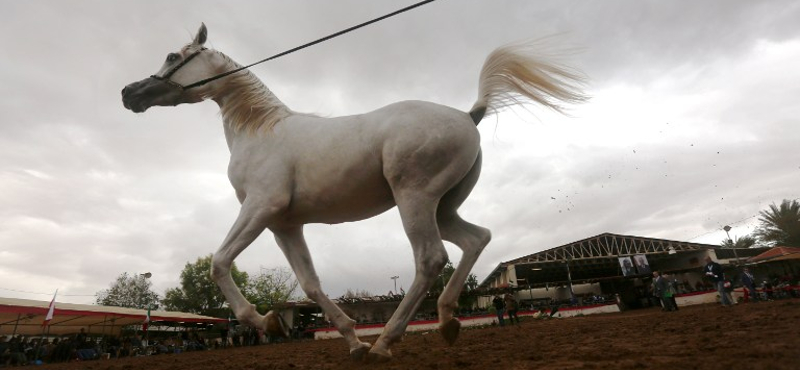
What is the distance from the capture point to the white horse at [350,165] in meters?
3.10

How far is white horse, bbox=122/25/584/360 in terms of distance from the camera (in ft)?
10.2

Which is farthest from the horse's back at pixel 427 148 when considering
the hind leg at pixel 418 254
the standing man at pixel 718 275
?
the standing man at pixel 718 275

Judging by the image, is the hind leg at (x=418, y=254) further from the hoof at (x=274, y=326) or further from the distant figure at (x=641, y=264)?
the distant figure at (x=641, y=264)

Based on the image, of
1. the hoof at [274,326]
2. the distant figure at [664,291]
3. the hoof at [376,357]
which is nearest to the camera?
the hoof at [376,357]

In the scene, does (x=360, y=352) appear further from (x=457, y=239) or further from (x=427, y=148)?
(x=427, y=148)

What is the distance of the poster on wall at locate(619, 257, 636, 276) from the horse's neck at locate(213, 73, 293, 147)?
106 ft

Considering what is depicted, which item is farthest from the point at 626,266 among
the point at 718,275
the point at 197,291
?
the point at 197,291

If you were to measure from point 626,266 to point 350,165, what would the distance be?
3262 cm

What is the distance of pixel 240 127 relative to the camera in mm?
3758

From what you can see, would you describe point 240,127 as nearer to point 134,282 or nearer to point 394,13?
point 394,13

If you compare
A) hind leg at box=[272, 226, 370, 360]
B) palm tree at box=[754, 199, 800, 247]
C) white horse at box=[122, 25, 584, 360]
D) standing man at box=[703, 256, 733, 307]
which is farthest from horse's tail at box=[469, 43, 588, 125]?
palm tree at box=[754, 199, 800, 247]

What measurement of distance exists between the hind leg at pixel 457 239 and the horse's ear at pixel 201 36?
9.11ft

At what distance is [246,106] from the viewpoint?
3.82 metres

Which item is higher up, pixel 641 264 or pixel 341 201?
pixel 641 264
